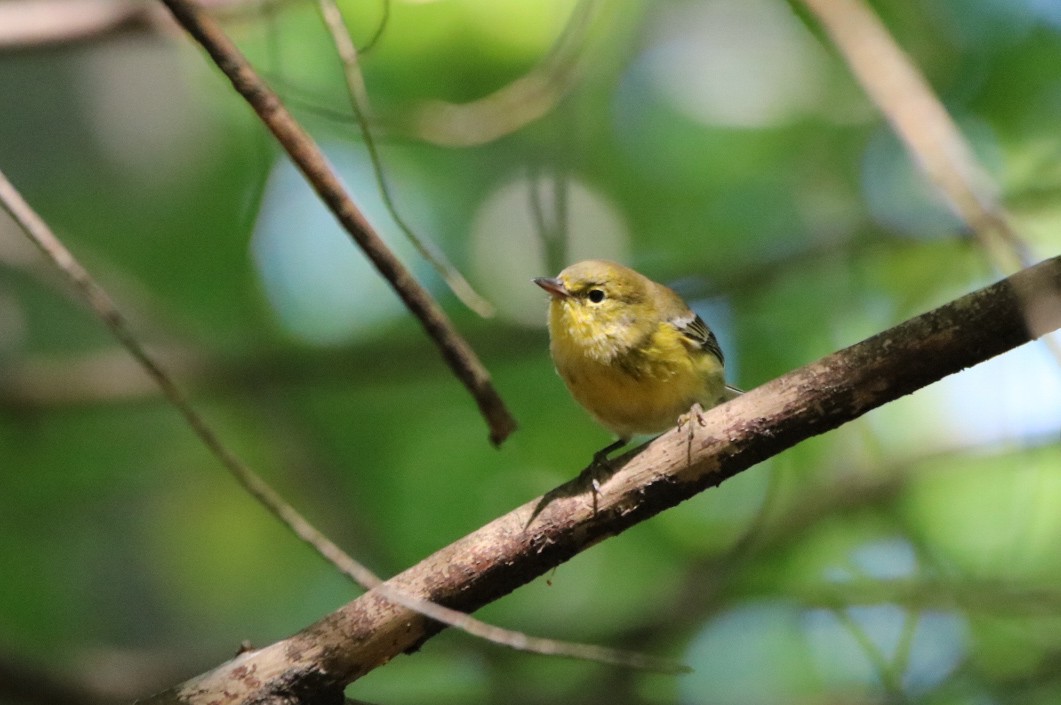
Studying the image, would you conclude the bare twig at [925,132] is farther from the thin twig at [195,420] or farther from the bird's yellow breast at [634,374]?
the bird's yellow breast at [634,374]

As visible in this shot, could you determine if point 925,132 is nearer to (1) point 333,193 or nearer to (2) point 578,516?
(2) point 578,516

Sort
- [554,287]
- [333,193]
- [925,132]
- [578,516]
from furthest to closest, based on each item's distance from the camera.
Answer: [554,287], [333,193], [578,516], [925,132]

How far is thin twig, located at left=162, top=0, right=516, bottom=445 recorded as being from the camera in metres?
2.87

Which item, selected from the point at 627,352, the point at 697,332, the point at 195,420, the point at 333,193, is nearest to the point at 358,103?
the point at 333,193

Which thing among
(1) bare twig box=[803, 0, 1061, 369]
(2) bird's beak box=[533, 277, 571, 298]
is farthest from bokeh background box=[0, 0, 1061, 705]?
(1) bare twig box=[803, 0, 1061, 369]

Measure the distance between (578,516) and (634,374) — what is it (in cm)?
129

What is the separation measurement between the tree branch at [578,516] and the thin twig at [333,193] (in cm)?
66

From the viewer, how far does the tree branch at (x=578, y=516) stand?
258 cm

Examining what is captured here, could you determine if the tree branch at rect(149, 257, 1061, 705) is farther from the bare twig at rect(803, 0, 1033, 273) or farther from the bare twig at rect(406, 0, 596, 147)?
the bare twig at rect(406, 0, 596, 147)

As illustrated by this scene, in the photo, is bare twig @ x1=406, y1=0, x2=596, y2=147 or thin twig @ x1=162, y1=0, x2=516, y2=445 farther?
bare twig @ x1=406, y1=0, x2=596, y2=147

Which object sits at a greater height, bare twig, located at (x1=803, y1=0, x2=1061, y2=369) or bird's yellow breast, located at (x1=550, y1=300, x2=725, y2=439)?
bird's yellow breast, located at (x1=550, y1=300, x2=725, y2=439)

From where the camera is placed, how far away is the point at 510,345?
19.8 feet

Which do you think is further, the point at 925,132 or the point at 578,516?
the point at 578,516

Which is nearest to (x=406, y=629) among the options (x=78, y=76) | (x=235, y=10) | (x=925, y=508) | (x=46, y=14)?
(x=235, y=10)
